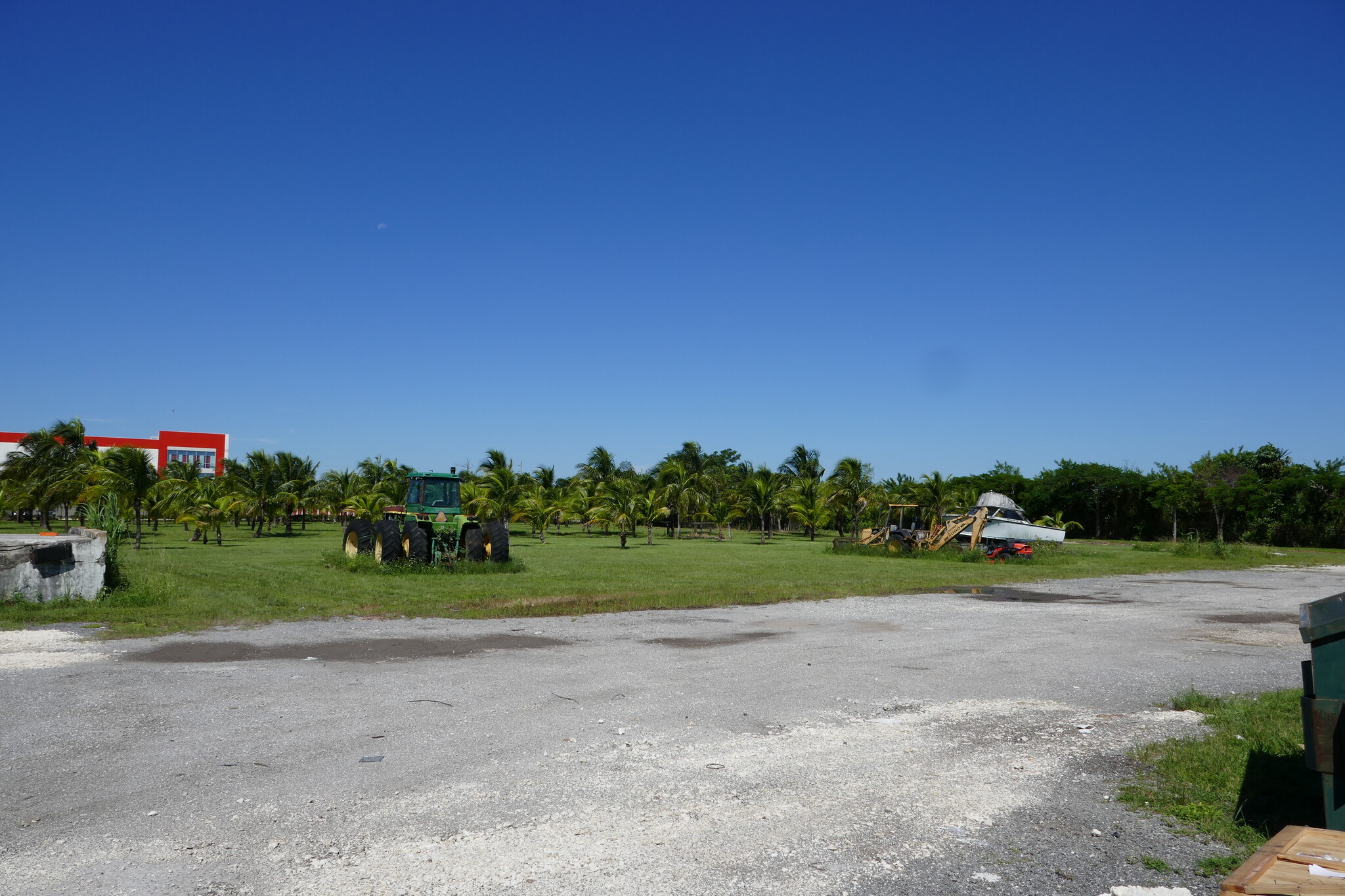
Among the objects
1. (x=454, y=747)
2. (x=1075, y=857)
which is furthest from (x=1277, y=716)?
(x=454, y=747)

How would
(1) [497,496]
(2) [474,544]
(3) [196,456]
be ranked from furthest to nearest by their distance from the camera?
(3) [196,456] < (1) [497,496] < (2) [474,544]

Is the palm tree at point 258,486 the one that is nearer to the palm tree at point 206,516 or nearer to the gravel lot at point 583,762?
the palm tree at point 206,516

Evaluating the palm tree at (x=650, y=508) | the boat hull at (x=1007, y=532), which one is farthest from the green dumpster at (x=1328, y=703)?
the palm tree at (x=650, y=508)

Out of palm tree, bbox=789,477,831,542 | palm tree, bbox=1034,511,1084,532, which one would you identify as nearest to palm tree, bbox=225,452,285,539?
palm tree, bbox=789,477,831,542

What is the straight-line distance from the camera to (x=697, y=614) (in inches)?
512

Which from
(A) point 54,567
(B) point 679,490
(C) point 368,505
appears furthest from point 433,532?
(B) point 679,490

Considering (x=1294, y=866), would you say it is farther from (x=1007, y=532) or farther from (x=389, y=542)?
(x=1007, y=532)

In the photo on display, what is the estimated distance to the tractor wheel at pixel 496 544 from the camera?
1956 centimetres

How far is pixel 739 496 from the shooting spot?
174ft

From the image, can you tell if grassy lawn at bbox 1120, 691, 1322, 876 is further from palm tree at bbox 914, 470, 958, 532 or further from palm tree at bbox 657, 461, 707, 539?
palm tree at bbox 657, 461, 707, 539

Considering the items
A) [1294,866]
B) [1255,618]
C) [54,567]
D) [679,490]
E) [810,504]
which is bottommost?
[1255,618]

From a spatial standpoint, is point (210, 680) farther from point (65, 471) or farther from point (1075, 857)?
point (65, 471)

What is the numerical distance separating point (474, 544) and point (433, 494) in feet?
5.67

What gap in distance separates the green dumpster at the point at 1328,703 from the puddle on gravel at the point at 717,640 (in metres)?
6.54
